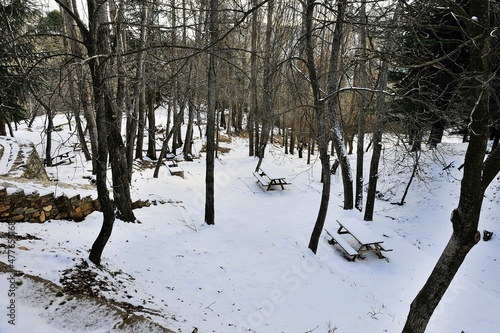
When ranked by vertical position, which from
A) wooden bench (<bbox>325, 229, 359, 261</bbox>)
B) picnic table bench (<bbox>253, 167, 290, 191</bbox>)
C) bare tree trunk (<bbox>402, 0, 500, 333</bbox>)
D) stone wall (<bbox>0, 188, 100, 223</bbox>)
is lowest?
wooden bench (<bbox>325, 229, 359, 261</bbox>)

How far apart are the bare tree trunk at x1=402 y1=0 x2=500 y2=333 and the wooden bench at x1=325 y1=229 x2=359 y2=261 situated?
3.79m

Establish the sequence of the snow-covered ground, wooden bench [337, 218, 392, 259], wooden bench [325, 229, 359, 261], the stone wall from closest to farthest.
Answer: the snow-covered ground
the stone wall
wooden bench [325, 229, 359, 261]
wooden bench [337, 218, 392, 259]

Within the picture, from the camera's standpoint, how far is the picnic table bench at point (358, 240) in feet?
23.3

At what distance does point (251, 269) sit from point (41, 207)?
399cm

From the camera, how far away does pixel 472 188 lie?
9.66 ft

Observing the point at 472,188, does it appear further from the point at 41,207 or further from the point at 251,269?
the point at 41,207

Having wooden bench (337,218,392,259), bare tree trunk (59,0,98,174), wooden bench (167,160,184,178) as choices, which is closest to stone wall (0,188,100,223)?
bare tree trunk (59,0,98,174)

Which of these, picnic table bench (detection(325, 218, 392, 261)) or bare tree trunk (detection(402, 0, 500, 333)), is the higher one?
bare tree trunk (detection(402, 0, 500, 333))

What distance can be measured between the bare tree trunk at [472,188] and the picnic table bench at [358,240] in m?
3.83

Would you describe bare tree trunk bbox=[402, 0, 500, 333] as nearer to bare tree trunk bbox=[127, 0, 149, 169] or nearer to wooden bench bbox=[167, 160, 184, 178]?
bare tree trunk bbox=[127, 0, 149, 169]

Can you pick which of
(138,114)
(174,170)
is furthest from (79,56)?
(174,170)

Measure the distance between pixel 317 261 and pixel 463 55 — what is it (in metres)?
10.2

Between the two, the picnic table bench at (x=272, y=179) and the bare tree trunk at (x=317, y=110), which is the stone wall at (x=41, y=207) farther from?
the picnic table bench at (x=272, y=179)

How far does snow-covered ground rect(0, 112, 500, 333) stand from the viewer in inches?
152
